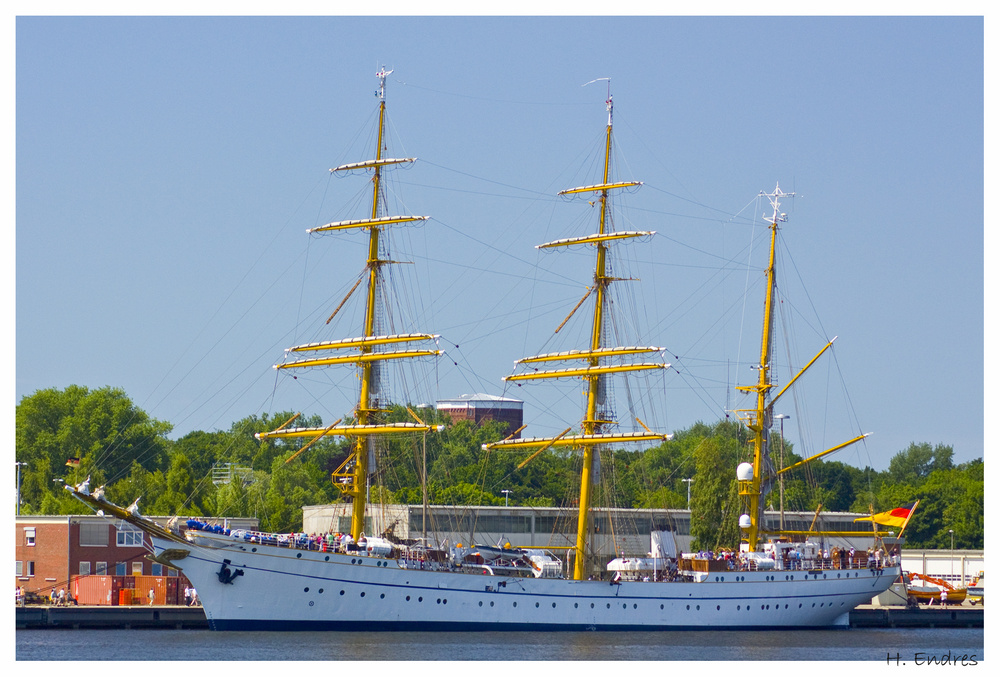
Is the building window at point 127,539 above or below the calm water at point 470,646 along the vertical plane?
above

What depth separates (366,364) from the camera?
260ft

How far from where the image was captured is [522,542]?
345 feet

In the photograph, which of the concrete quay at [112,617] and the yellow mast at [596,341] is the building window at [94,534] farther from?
the yellow mast at [596,341]

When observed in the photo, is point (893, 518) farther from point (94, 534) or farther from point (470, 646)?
point (94, 534)

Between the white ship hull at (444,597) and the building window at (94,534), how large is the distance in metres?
17.9

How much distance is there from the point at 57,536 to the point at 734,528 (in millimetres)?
42862

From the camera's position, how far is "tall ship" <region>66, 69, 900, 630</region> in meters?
69.8

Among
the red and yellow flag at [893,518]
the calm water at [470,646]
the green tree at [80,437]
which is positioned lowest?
the calm water at [470,646]

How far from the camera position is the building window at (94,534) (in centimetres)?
8612

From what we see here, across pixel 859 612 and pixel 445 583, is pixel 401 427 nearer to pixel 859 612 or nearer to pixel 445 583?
pixel 445 583

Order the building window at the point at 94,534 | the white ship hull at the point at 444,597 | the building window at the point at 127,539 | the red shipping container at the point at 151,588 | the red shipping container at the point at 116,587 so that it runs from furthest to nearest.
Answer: the building window at the point at 127,539 → the building window at the point at 94,534 → the red shipping container at the point at 151,588 → the red shipping container at the point at 116,587 → the white ship hull at the point at 444,597

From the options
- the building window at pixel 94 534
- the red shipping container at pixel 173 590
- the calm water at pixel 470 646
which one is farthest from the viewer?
the building window at pixel 94 534

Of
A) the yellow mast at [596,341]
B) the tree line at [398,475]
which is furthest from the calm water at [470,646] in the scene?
the tree line at [398,475]
